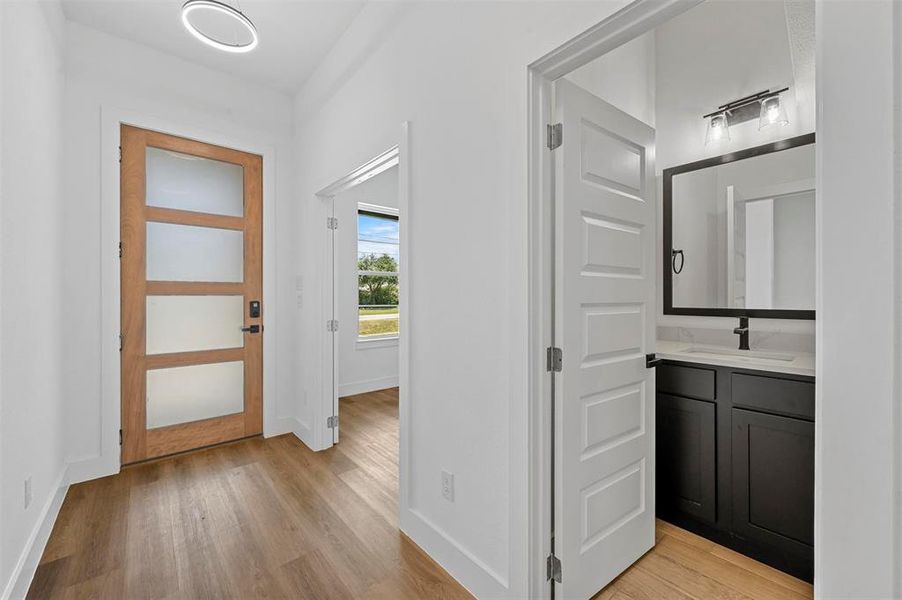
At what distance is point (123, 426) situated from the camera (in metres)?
2.91

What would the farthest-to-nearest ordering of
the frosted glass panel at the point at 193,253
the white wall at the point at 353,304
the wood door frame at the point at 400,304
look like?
the white wall at the point at 353,304
the frosted glass panel at the point at 193,253
the wood door frame at the point at 400,304

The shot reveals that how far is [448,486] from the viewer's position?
1.87 metres

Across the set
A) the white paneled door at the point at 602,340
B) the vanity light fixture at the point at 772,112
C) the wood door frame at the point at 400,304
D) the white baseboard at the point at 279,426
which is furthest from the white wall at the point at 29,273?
the vanity light fixture at the point at 772,112

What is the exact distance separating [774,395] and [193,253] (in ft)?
12.6

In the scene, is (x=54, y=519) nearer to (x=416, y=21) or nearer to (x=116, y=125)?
(x=116, y=125)

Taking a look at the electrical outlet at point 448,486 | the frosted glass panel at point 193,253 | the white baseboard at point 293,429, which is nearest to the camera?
the electrical outlet at point 448,486

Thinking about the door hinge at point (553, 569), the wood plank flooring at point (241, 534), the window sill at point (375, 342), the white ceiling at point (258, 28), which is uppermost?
the white ceiling at point (258, 28)

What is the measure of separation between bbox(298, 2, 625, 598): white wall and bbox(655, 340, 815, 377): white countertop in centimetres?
102

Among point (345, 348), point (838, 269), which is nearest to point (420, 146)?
point (838, 269)

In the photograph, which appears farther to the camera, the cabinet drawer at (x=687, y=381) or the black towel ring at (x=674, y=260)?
the black towel ring at (x=674, y=260)

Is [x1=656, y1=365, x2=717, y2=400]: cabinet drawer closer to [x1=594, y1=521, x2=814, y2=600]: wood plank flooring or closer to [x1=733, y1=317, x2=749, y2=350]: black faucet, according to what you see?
[x1=733, y1=317, x2=749, y2=350]: black faucet

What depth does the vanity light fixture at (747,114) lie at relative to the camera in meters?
2.26

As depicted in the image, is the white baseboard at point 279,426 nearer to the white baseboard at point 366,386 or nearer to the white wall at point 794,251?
the white baseboard at point 366,386

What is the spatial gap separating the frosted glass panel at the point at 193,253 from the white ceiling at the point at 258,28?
1.29 meters
